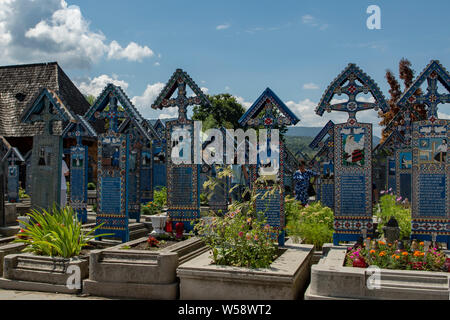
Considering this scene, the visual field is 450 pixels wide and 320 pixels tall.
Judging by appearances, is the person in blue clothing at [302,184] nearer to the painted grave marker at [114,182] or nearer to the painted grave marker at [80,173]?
the painted grave marker at [80,173]

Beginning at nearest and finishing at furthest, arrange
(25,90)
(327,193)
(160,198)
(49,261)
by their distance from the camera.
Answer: (49,261) < (327,193) < (160,198) < (25,90)

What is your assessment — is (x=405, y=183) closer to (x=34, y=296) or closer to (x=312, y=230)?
(x=312, y=230)

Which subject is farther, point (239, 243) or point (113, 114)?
point (113, 114)

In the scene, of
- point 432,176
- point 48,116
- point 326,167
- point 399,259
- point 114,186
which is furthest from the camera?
point 326,167

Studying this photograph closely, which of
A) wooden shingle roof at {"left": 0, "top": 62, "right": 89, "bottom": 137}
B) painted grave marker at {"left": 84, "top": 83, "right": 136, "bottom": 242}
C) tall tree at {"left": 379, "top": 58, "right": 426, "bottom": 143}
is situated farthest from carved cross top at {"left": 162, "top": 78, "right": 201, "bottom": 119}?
wooden shingle roof at {"left": 0, "top": 62, "right": 89, "bottom": 137}

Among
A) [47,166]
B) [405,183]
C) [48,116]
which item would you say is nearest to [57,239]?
[47,166]

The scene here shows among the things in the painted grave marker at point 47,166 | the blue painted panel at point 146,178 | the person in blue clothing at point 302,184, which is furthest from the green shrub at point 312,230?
the blue painted panel at point 146,178

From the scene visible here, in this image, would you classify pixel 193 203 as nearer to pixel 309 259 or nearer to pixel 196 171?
pixel 196 171

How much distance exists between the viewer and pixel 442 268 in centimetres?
721

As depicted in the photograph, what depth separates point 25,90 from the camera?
3350 centimetres

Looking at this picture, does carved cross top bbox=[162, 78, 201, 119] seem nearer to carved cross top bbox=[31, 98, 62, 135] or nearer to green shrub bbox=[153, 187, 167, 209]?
carved cross top bbox=[31, 98, 62, 135]

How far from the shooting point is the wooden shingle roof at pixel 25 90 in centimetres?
3164

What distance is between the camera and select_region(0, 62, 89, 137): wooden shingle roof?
3164cm

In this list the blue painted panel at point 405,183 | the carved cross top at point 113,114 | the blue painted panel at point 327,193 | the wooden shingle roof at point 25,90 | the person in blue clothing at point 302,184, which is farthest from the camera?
the wooden shingle roof at point 25,90
